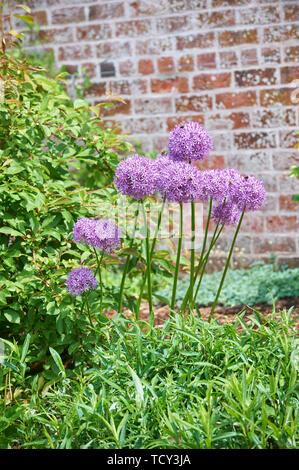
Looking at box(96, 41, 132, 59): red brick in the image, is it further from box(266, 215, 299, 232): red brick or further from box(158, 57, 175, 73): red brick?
box(266, 215, 299, 232): red brick

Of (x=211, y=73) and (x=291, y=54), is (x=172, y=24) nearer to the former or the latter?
(x=211, y=73)

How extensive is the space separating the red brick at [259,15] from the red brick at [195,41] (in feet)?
0.79

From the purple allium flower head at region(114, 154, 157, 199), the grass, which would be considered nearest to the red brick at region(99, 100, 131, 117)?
the purple allium flower head at region(114, 154, 157, 199)

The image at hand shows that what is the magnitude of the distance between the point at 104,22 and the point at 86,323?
2.64 metres

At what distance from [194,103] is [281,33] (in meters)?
0.75

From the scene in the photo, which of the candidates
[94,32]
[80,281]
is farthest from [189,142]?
[94,32]

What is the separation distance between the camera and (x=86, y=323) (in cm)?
208

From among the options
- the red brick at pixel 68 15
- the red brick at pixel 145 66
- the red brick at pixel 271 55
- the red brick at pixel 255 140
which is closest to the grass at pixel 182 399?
the red brick at pixel 255 140

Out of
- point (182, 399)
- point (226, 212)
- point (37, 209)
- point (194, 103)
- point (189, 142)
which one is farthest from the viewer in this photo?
point (194, 103)

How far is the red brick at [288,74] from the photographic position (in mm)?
3584

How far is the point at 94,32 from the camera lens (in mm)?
3912

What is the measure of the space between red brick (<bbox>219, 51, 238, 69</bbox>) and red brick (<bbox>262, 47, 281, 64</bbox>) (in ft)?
0.65

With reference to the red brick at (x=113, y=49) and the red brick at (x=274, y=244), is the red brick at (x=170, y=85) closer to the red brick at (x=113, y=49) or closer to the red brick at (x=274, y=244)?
the red brick at (x=113, y=49)
